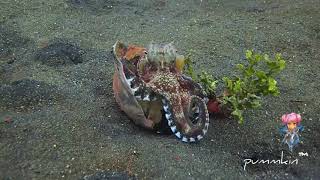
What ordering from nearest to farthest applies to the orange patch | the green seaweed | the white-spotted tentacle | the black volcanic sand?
the black volcanic sand < the white-spotted tentacle < the green seaweed < the orange patch

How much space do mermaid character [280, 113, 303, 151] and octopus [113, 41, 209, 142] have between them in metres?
0.66

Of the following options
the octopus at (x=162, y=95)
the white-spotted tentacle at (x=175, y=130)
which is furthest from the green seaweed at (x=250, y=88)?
the white-spotted tentacle at (x=175, y=130)

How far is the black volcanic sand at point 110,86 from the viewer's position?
356 cm

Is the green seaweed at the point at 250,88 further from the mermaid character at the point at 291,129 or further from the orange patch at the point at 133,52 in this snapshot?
the orange patch at the point at 133,52

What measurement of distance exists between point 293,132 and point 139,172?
4.36 ft

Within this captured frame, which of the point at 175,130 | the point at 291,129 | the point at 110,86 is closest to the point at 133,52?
the point at 110,86

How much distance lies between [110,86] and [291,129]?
2.03m

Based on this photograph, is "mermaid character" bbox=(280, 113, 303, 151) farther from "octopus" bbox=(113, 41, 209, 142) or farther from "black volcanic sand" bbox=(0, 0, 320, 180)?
"octopus" bbox=(113, 41, 209, 142)

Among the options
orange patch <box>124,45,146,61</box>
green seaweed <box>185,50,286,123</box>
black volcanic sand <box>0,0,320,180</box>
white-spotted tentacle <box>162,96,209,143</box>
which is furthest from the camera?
orange patch <box>124,45,146,61</box>

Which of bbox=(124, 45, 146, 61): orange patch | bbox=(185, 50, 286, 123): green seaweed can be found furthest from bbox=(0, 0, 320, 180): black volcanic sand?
bbox=(124, 45, 146, 61): orange patch

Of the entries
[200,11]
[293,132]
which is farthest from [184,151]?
[200,11]

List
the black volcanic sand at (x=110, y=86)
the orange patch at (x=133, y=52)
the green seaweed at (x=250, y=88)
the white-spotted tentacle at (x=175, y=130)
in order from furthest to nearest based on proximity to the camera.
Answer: the orange patch at (x=133, y=52) < the green seaweed at (x=250, y=88) < the white-spotted tentacle at (x=175, y=130) < the black volcanic sand at (x=110, y=86)

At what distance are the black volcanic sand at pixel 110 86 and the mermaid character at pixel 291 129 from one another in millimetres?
138

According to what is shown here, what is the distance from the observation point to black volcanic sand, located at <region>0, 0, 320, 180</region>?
3.56 meters
